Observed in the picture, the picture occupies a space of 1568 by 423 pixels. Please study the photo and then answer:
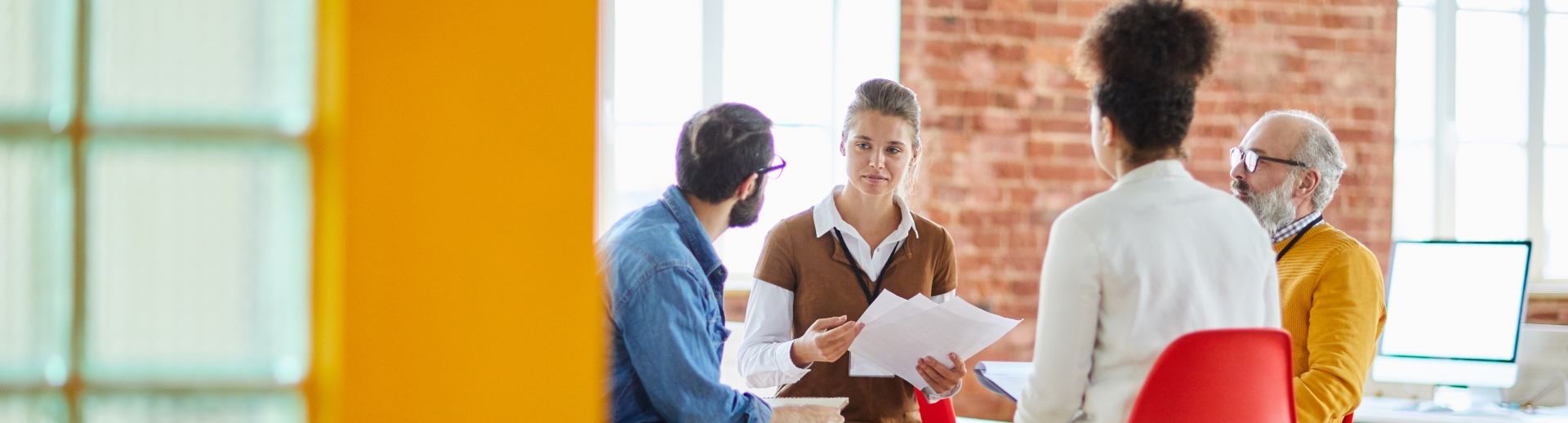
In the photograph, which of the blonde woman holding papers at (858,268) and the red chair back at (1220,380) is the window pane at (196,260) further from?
the blonde woman holding papers at (858,268)

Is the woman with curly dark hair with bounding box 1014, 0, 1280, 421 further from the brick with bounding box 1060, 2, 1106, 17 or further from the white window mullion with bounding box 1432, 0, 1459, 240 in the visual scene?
the white window mullion with bounding box 1432, 0, 1459, 240

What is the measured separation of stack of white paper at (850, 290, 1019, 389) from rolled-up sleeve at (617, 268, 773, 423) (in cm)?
43

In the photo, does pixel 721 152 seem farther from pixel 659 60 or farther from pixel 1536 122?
pixel 1536 122

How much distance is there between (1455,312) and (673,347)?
2.39m

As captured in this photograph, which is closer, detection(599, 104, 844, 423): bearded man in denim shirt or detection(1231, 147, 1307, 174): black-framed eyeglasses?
detection(599, 104, 844, 423): bearded man in denim shirt

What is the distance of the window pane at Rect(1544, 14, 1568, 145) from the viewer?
396 centimetres

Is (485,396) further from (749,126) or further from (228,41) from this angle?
(749,126)

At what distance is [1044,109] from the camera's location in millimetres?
3346

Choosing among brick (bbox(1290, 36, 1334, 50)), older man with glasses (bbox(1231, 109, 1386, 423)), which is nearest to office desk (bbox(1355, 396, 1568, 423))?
older man with glasses (bbox(1231, 109, 1386, 423))

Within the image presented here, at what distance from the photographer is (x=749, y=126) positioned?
141 cm

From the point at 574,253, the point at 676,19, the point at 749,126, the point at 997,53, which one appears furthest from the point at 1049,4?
the point at 574,253

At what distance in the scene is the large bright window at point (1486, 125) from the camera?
151 inches

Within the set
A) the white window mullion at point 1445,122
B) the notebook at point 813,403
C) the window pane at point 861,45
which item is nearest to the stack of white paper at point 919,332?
the notebook at point 813,403

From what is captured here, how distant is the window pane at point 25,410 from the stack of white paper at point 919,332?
1133mm
